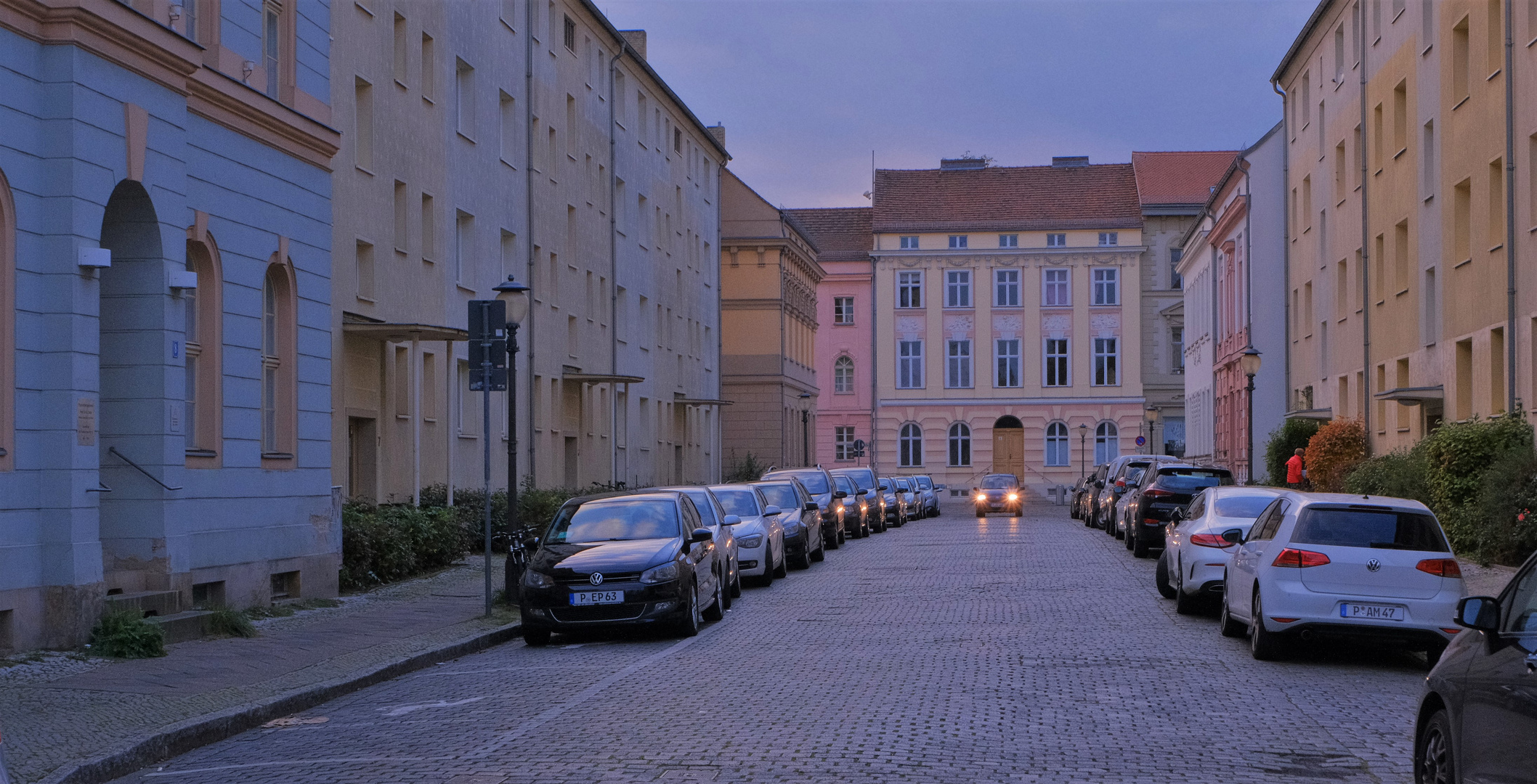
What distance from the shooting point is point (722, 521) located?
20.0 metres

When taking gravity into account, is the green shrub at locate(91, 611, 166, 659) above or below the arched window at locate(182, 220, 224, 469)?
below

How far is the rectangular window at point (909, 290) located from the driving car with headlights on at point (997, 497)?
3140cm

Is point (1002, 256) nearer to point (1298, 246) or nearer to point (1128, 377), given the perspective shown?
point (1128, 377)

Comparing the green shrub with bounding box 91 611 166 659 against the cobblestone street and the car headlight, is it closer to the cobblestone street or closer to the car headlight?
the cobblestone street

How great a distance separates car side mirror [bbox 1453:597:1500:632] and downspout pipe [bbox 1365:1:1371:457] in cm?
3288

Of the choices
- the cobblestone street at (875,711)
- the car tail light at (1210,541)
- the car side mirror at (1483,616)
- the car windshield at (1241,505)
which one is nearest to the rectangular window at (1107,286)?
the car windshield at (1241,505)

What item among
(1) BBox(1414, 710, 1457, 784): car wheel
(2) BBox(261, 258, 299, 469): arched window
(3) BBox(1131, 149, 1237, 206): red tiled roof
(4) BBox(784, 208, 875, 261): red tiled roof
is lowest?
(1) BBox(1414, 710, 1457, 784): car wheel

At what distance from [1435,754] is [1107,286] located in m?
80.9

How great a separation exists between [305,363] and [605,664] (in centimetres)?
703

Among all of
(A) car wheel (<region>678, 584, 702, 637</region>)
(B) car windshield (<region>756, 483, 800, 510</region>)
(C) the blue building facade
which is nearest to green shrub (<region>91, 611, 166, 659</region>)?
(C) the blue building facade

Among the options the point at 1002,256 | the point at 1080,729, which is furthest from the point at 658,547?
the point at 1002,256

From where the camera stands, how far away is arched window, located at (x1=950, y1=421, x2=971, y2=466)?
86938mm

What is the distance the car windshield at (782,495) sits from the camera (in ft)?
90.1

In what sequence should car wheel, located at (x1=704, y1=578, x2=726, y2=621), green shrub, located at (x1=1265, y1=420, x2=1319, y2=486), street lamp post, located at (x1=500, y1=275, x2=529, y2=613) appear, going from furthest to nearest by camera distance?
green shrub, located at (x1=1265, y1=420, x2=1319, y2=486) → street lamp post, located at (x1=500, y1=275, x2=529, y2=613) → car wheel, located at (x1=704, y1=578, x2=726, y2=621)
